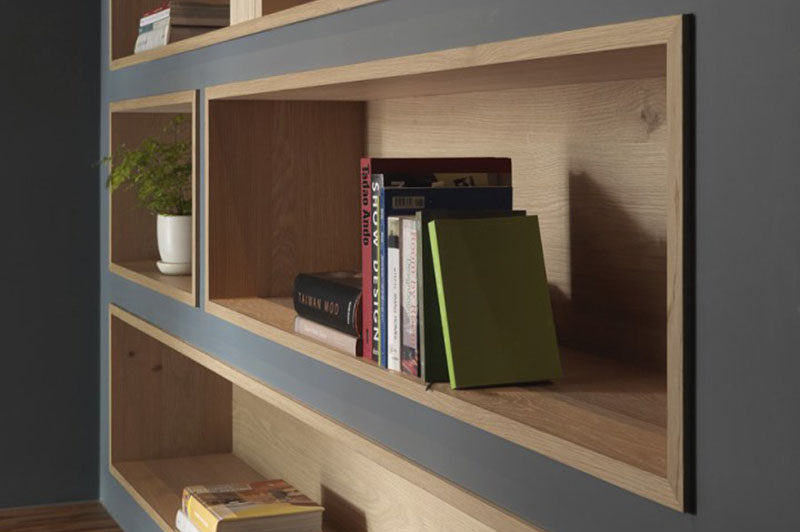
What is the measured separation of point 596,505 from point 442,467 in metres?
0.32

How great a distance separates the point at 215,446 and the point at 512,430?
2.12m

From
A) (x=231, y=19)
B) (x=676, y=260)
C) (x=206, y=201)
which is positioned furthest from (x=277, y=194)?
(x=676, y=260)

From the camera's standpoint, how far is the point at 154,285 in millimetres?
2631

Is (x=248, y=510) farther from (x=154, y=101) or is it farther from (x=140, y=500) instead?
(x=154, y=101)

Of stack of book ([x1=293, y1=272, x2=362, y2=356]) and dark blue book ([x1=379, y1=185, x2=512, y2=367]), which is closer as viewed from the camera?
dark blue book ([x1=379, y1=185, x2=512, y2=367])

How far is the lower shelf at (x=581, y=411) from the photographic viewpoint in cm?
102

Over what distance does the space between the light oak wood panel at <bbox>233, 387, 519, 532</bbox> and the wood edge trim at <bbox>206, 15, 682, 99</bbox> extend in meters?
0.65

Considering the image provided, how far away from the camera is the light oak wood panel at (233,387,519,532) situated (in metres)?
2.07

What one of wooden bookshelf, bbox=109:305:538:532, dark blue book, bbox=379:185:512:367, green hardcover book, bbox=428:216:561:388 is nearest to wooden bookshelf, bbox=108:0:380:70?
dark blue book, bbox=379:185:512:367

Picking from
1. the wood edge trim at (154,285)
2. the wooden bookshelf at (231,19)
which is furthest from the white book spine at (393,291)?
the wood edge trim at (154,285)

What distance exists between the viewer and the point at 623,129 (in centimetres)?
148

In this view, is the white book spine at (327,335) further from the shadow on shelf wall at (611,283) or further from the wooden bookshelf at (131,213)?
the wooden bookshelf at (131,213)

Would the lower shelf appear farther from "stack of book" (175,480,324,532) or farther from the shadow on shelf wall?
"stack of book" (175,480,324,532)

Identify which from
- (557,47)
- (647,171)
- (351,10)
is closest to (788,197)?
(557,47)
